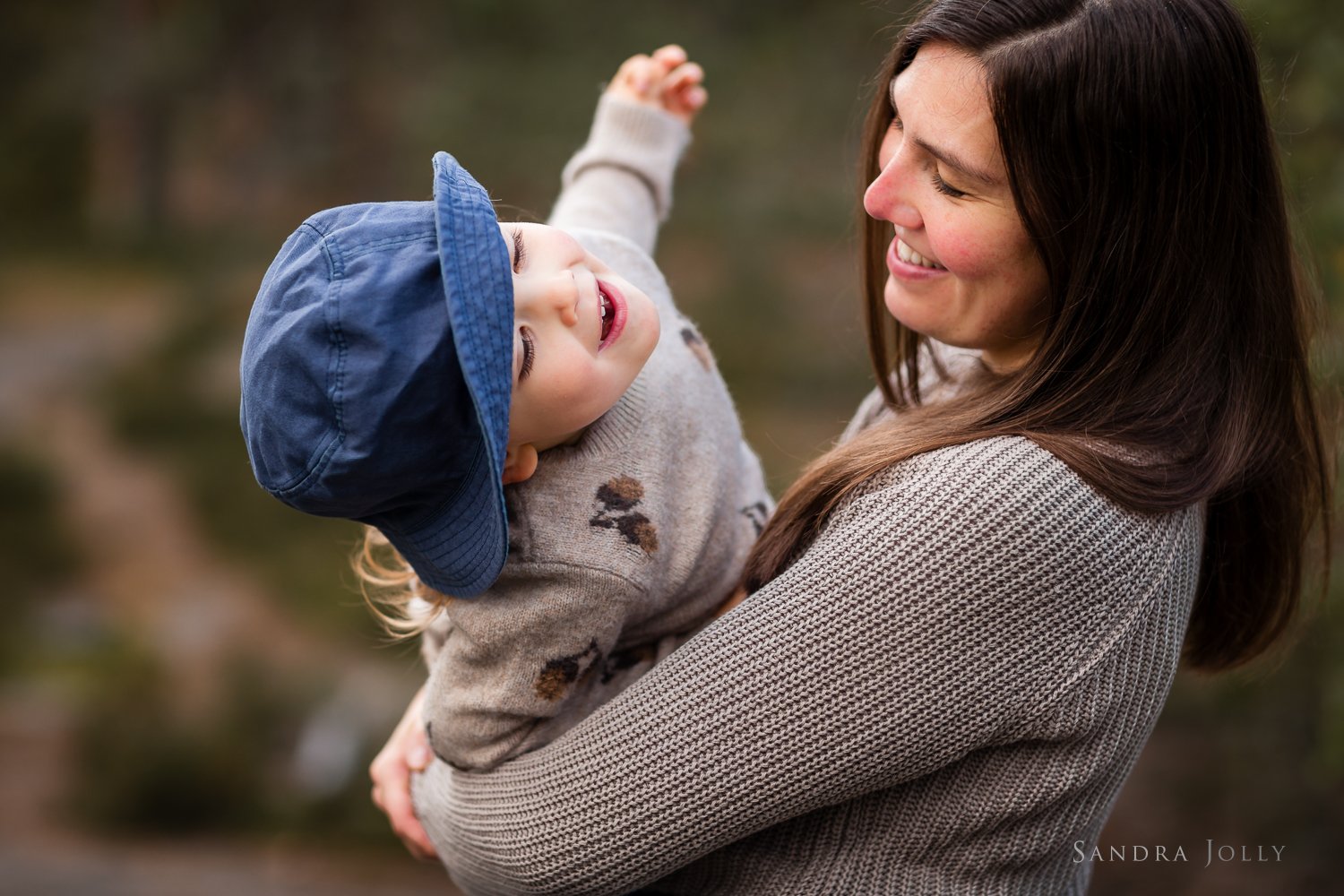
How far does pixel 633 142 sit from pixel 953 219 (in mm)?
696

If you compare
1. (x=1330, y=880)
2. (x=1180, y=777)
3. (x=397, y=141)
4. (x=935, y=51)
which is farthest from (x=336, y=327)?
(x=397, y=141)

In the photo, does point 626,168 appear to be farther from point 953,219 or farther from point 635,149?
point 953,219

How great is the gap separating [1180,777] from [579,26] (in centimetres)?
495

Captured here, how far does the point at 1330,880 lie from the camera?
3.29 metres

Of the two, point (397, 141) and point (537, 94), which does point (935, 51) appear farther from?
point (397, 141)

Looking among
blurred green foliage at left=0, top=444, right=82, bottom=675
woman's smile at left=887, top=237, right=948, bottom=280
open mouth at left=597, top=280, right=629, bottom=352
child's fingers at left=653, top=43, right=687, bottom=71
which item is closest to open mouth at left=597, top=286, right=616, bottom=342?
open mouth at left=597, top=280, right=629, bottom=352

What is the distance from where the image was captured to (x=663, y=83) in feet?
6.34

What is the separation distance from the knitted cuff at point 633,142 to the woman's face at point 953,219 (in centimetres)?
51

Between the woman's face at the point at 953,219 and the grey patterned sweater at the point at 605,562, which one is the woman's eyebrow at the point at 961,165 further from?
the grey patterned sweater at the point at 605,562

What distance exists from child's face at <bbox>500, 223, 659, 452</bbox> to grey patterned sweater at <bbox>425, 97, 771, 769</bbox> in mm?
79

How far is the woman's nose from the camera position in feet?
4.63

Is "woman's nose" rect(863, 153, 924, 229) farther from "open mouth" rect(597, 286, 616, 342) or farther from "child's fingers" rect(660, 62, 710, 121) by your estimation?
"child's fingers" rect(660, 62, 710, 121)

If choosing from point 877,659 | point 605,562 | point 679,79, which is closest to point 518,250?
point 605,562

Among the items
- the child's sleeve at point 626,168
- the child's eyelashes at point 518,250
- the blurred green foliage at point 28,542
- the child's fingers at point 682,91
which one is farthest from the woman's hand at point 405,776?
the blurred green foliage at point 28,542
